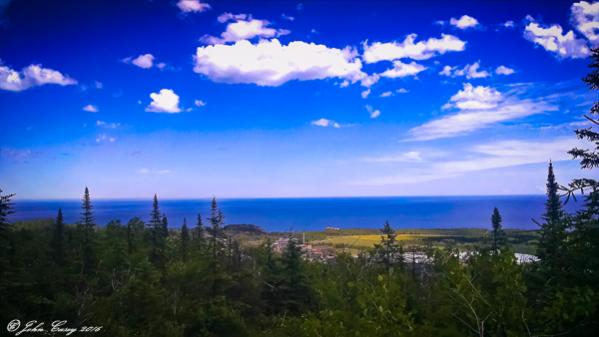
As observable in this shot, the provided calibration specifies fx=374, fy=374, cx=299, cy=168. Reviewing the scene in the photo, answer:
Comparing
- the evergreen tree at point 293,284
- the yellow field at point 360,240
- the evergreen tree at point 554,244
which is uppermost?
the evergreen tree at point 554,244

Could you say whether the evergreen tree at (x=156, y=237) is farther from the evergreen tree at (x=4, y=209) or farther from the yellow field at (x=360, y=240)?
the yellow field at (x=360, y=240)

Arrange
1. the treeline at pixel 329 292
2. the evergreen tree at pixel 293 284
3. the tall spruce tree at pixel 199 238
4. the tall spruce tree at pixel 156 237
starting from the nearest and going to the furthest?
1. the treeline at pixel 329 292
2. the evergreen tree at pixel 293 284
3. the tall spruce tree at pixel 199 238
4. the tall spruce tree at pixel 156 237

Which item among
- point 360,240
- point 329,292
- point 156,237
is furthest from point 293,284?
point 360,240

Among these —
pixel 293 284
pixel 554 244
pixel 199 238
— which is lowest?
pixel 293 284

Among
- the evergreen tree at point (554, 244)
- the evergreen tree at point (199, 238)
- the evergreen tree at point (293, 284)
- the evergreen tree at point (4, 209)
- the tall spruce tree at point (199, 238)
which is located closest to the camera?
the evergreen tree at point (554, 244)

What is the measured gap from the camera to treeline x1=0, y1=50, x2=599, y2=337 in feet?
21.2

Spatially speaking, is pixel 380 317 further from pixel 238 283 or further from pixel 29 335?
pixel 238 283

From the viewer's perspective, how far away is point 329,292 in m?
18.7

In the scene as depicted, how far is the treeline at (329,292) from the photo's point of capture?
647 cm

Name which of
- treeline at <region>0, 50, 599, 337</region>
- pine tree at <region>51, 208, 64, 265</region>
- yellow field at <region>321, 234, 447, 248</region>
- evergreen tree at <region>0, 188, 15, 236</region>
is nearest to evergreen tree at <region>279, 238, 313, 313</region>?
treeline at <region>0, 50, 599, 337</region>

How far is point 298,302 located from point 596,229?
28352 mm

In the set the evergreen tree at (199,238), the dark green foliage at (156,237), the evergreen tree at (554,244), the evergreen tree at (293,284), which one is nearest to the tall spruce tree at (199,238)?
the evergreen tree at (199,238)

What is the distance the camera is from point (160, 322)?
934 inches

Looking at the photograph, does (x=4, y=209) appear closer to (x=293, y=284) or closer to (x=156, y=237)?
(x=293, y=284)
